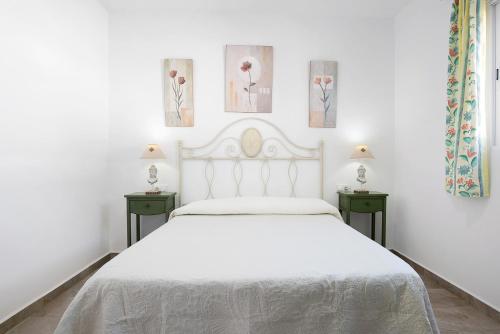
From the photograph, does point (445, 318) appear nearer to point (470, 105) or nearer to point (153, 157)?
point (470, 105)

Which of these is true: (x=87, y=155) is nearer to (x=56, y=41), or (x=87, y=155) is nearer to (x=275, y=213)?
(x=56, y=41)

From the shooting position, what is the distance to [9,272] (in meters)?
1.85

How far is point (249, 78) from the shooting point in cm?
319

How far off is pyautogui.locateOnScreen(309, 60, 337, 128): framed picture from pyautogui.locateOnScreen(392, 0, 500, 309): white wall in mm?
781

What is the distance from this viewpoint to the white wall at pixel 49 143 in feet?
6.14

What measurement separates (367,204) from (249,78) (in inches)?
77.8

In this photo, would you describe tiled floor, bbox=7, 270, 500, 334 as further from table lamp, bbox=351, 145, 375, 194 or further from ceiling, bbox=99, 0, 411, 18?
ceiling, bbox=99, 0, 411, 18

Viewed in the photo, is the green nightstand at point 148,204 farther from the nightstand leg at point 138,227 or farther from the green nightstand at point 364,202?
the green nightstand at point 364,202

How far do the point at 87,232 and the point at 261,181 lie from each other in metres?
1.96

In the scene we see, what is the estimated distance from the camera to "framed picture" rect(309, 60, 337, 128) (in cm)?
321

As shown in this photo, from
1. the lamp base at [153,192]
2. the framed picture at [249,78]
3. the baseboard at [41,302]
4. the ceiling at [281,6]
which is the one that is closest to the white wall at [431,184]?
the ceiling at [281,6]

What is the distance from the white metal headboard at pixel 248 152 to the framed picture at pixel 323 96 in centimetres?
30

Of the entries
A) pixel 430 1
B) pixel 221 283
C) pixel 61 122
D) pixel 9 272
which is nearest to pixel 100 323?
pixel 221 283

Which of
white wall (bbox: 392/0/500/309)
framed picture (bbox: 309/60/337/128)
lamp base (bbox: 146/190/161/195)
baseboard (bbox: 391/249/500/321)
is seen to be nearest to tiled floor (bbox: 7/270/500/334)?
baseboard (bbox: 391/249/500/321)
